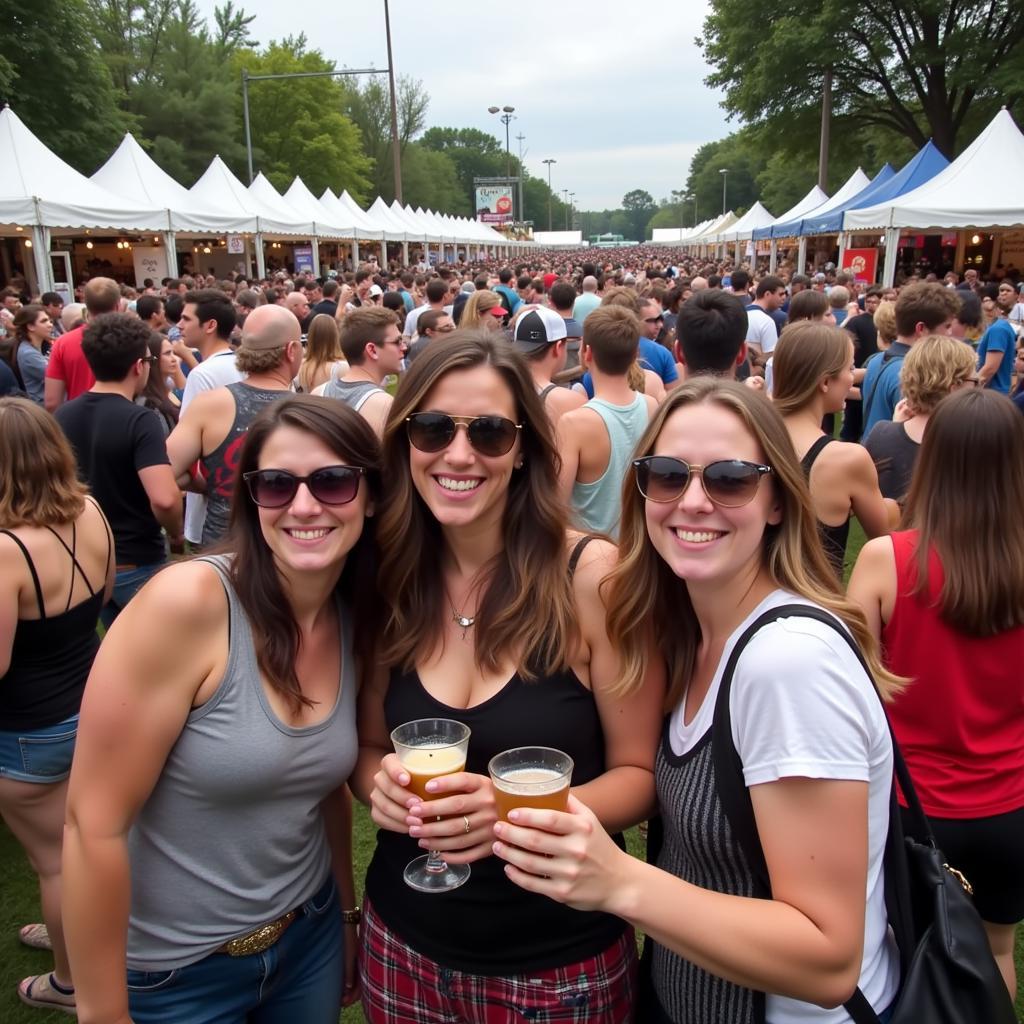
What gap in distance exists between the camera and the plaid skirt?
1.67 metres

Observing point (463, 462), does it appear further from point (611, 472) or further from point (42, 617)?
point (611, 472)

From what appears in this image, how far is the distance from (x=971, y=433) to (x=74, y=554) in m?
2.71

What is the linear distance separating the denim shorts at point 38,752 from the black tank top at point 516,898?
160 centimetres

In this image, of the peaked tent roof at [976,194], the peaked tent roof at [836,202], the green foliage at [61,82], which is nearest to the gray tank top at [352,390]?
the peaked tent roof at [976,194]

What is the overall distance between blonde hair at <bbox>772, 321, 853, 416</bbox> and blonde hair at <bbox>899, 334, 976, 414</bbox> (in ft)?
1.01

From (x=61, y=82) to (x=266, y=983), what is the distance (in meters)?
36.2

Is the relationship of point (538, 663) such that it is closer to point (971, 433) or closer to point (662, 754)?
point (662, 754)

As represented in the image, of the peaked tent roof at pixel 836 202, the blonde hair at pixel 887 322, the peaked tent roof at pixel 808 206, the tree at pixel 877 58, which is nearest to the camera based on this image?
the blonde hair at pixel 887 322

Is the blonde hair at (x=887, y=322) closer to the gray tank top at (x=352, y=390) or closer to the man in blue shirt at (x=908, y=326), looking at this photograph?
the man in blue shirt at (x=908, y=326)

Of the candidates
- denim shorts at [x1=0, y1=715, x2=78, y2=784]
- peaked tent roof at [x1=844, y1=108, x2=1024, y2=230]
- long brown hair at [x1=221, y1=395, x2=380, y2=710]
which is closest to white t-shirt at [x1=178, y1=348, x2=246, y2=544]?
denim shorts at [x1=0, y1=715, x2=78, y2=784]

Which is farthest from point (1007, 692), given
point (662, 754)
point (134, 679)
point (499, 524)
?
point (134, 679)

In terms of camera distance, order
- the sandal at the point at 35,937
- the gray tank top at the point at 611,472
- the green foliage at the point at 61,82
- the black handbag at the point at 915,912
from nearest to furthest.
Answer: the black handbag at the point at 915,912 < the sandal at the point at 35,937 < the gray tank top at the point at 611,472 < the green foliage at the point at 61,82

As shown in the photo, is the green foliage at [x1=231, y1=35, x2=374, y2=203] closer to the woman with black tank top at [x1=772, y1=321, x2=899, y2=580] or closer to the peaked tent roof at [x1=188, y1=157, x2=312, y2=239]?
the peaked tent roof at [x1=188, y1=157, x2=312, y2=239]

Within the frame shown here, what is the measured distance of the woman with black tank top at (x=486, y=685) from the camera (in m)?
1.66
